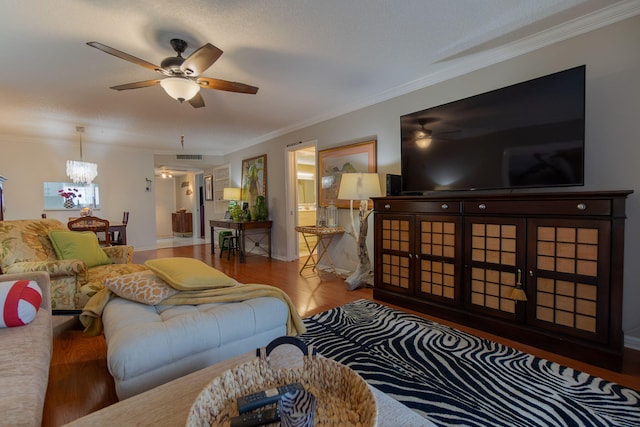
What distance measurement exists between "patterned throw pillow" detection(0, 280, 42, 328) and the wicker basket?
122 cm

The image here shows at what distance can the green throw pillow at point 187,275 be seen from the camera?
180 cm

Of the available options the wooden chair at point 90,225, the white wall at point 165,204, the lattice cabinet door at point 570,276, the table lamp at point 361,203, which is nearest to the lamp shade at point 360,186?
the table lamp at point 361,203

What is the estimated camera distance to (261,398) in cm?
87

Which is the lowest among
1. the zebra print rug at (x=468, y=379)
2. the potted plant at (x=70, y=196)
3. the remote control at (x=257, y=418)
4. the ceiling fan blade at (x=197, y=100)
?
the zebra print rug at (x=468, y=379)

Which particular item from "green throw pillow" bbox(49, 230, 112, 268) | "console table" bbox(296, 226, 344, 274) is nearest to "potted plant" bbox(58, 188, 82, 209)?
"green throw pillow" bbox(49, 230, 112, 268)

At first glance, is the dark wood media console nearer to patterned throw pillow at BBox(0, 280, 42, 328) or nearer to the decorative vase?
the decorative vase

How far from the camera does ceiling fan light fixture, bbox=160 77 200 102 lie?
238 cm

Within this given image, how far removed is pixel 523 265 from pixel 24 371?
282 centimetres

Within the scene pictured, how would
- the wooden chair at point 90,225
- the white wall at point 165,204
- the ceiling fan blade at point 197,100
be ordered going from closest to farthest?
the ceiling fan blade at point 197,100 < the wooden chair at point 90,225 < the white wall at point 165,204

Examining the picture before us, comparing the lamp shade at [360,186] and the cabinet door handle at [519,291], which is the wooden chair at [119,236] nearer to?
the lamp shade at [360,186]

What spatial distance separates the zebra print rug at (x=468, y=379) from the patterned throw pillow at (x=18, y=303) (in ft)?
5.38

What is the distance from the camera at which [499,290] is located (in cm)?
225

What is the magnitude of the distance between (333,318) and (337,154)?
94.3 inches

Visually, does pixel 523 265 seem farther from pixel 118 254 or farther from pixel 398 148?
pixel 118 254
